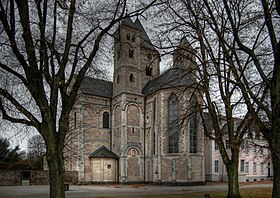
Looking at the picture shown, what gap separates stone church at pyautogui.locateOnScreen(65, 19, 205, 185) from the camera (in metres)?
34.8

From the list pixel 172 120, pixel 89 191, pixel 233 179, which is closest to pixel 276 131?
pixel 233 179

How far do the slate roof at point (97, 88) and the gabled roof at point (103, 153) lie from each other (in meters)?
7.12

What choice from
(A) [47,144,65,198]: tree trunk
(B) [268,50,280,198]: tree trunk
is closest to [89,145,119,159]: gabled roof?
(A) [47,144,65,198]: tree trunk

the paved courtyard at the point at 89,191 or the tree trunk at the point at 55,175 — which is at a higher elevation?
the tree trunk at the point at 55,175

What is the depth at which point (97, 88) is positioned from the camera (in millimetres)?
41344

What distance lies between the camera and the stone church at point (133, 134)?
34.8 m

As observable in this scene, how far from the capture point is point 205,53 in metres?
15.1

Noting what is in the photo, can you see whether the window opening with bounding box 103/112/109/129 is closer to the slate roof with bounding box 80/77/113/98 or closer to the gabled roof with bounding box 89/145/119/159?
the slate roof with bounding box 80/77/113/98

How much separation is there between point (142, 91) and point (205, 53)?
26513 millimetres

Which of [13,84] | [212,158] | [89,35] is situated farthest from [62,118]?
[212,158]

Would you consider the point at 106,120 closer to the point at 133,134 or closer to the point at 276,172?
the point at 133,134

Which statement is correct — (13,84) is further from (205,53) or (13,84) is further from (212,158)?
(212,158)

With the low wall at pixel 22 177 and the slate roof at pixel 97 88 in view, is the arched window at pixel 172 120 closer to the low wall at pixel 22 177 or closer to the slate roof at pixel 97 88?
the slate roof at pixel 97 88

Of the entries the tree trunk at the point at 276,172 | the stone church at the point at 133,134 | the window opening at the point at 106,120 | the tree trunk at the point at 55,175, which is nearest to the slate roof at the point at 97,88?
the stone church at the point at 133,134
